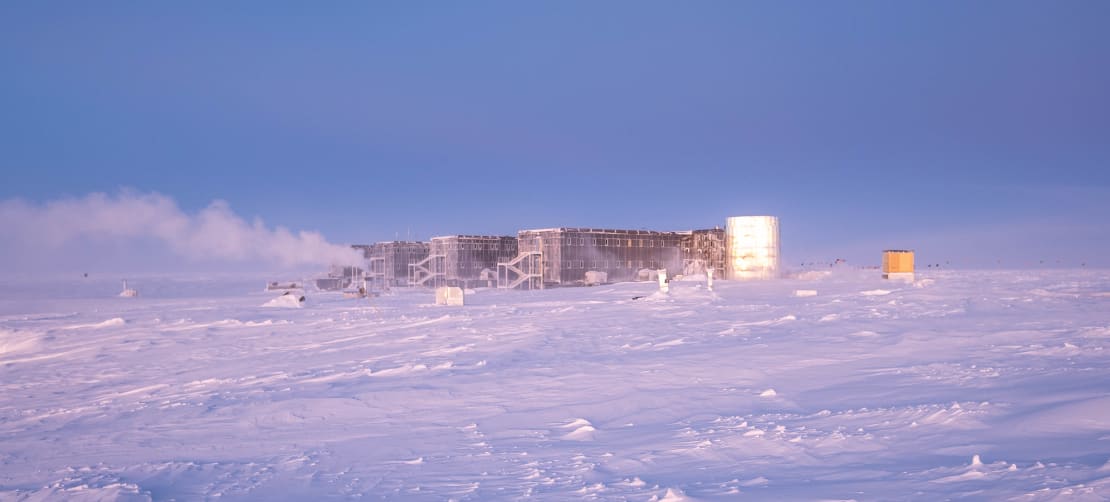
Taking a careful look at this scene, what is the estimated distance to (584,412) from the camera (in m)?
11.0

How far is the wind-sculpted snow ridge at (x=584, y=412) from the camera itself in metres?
7.55

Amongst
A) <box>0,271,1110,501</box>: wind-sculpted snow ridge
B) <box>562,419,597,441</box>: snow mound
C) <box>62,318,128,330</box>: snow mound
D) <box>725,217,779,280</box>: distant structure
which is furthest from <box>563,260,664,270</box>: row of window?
<box>562,419,597,441</box>: snow mound

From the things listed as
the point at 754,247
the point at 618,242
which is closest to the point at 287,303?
the point at 618,242

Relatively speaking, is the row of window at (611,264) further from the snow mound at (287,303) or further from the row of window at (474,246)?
the snow mound at (287,303)

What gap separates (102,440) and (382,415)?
354 cm

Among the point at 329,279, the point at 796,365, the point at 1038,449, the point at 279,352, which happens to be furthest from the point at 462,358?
the point at 329,279

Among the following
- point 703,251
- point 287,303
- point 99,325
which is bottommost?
point 99,325

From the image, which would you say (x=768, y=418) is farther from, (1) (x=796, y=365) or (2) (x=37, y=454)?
(2) (x=37, y=454)

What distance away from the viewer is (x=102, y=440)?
10359 millimetres

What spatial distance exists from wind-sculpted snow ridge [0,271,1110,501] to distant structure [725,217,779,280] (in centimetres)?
2579

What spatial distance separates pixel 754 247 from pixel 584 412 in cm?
3937

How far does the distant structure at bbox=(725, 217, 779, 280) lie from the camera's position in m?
48.2

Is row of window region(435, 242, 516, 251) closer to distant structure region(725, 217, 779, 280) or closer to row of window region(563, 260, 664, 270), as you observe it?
row of window region(563, 260, 664, 270)

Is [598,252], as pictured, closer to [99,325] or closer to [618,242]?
[618,242]
